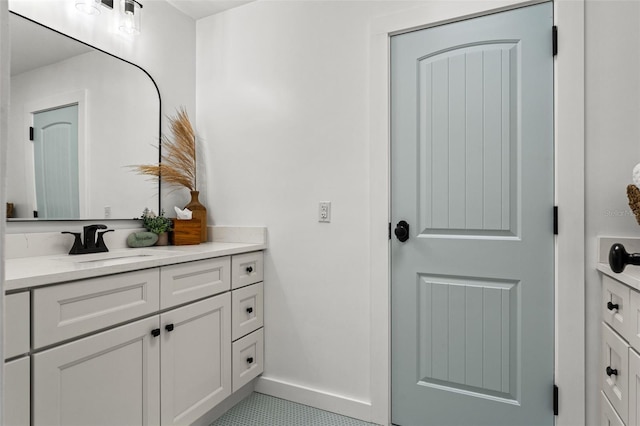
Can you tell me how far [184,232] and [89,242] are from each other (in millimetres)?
508

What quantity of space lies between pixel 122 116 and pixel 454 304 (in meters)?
1.98

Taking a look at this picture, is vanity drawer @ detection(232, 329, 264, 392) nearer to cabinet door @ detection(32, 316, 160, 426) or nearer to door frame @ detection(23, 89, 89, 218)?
cabinet door @ detection(32, 316, 160, 426)

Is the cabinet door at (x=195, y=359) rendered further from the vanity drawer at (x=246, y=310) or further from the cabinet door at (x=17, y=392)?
the cabinet door at (x=17, y=392)

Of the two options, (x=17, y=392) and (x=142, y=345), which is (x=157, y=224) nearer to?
(x=142, y=345)

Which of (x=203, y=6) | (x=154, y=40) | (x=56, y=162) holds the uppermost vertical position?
(x=203, y=6)

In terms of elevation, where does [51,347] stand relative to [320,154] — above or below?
below

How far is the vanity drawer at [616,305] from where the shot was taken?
1254 millimetres

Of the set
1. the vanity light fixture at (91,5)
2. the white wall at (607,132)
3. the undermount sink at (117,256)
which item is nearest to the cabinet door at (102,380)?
the undermount sink at (117,256)

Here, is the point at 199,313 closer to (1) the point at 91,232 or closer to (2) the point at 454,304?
(1) the point at 91,232

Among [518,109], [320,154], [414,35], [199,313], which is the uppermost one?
[414,35]

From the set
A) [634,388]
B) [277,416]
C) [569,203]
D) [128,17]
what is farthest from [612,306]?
[128,17]

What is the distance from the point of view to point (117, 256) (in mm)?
1727

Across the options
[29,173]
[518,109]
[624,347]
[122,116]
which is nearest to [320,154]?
[518,109]

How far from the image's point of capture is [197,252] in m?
1.77
